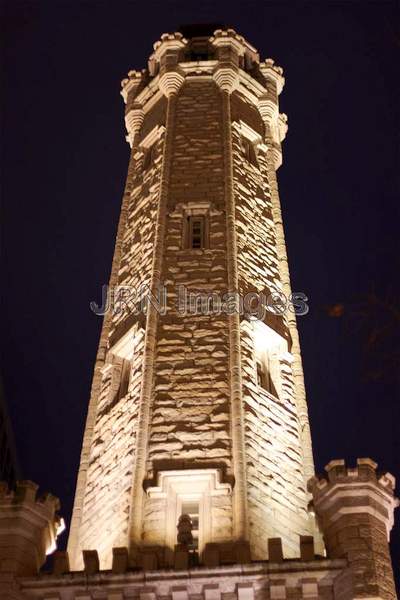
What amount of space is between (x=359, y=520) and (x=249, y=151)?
16.1 meters

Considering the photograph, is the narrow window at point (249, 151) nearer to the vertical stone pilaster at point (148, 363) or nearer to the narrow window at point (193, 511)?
the vertical stone pilaster at point (148, 363)

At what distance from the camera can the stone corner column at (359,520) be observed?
17.2 m

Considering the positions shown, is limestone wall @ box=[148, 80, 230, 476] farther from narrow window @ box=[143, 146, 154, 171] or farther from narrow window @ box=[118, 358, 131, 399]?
narrow window @ box=[143, 146, 154, 171]

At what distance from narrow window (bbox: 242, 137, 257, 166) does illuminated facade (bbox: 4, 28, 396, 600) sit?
0.15 metres

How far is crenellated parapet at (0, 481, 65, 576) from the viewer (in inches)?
722

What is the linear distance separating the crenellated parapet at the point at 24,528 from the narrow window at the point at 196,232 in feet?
29.8

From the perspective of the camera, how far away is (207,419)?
21266 millimetres

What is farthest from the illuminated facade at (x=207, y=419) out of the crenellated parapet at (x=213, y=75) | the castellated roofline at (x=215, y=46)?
the castellated roofline at (x=215, y=46)

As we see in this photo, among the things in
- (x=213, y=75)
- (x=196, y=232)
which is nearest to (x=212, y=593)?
(x=196, y=232)

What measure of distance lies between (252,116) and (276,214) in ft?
15.5

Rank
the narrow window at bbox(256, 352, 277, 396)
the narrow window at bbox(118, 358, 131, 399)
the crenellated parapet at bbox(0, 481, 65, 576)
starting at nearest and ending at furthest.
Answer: the crenellated parapet at bbox(0, 481, 65, 576) → the narrow window at bbox(256, 352, 277, 396) → the narrow window at bbox(118, 358, 131, 399)

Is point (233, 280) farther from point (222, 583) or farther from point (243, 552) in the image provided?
point (222, 583)

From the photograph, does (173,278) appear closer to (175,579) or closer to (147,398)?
(147,398)

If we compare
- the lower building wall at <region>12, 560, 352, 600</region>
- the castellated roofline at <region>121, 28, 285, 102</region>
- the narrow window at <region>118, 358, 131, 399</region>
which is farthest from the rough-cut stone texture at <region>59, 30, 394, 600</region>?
the castellated roofline at <region>121, 28, 285, 102</region>
